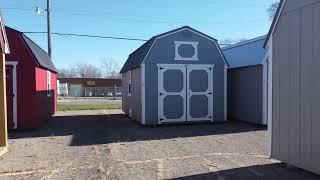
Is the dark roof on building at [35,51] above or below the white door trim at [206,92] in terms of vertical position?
above

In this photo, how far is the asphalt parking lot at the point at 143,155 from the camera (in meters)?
6.88

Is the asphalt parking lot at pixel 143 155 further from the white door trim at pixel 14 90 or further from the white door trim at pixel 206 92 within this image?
the white door trim at pixel 206 92

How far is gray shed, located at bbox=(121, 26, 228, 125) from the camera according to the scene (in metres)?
14.6

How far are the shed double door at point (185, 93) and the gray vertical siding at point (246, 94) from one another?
1.60 m

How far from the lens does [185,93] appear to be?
14.9 metres

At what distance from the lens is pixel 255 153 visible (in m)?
8.77

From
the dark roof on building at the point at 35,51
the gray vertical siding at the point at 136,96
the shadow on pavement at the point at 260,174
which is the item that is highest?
the dark roof on building at the point at 35,51

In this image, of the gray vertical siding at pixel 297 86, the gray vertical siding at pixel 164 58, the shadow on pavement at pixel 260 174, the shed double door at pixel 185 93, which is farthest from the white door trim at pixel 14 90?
the gray vertical siding at pixel 297 86

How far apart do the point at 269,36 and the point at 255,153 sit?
276cm

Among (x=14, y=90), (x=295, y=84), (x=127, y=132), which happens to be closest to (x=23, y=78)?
(x=14, y=90)

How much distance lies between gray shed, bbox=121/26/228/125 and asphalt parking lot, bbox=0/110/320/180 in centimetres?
178

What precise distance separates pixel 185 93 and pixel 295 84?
807cm

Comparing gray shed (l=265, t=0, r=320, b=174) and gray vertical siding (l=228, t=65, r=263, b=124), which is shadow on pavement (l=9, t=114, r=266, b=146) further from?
gray shed (l=265, t=0, r=320, b=174)

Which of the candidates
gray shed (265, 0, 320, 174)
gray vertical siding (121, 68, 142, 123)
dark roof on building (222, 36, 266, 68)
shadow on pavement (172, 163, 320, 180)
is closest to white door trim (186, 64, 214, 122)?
dark roof on building (222, 36, 266, 68)
